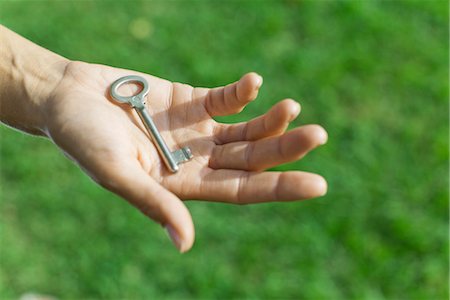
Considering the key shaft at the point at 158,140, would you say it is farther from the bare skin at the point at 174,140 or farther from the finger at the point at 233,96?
the finger at the point at 233,96

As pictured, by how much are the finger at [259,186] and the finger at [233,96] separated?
36 cm

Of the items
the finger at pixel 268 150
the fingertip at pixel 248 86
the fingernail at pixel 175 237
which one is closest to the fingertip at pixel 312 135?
the finger at pixel 268 150

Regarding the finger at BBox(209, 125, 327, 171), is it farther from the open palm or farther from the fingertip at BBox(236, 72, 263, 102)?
the fingertip at BBox(236, 72, 263, 102)

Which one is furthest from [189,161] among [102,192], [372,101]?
[372,101]

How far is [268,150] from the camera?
248cm

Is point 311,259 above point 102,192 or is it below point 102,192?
above

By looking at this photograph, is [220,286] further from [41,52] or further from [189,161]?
[41,52]

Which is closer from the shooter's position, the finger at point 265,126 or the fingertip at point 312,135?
the fingertip at point 312,135

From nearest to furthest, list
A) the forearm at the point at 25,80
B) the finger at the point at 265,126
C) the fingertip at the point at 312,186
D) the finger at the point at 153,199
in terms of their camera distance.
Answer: the finger at the point at 153,199 < the fingertip at the point at 312,186 < the finger at the point at 265,126 < the forearm at the point at 25,80

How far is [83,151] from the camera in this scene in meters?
2.44

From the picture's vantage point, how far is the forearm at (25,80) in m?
2.92

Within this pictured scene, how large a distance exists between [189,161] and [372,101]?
92.5 inches

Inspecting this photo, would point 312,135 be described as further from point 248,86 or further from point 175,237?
point 175,237

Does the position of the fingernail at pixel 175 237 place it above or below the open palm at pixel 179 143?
below
